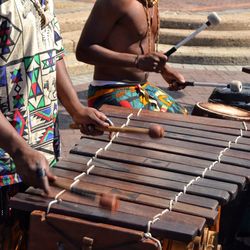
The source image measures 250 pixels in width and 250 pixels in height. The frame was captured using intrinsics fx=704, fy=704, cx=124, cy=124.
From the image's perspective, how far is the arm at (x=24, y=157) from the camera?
93.8 inches

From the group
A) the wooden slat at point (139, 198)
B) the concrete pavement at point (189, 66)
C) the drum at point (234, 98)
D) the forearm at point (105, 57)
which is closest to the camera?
the wooden slat at point (139, 198)

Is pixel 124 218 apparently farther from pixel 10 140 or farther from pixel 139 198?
pixel 10 140

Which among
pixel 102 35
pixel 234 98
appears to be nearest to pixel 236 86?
pixel 234 98

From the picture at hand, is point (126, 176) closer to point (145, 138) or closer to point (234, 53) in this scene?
point (145, 138)

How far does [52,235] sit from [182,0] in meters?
10.00

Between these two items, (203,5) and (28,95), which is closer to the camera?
(28,95)

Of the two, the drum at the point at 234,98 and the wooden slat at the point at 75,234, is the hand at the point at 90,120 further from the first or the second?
the drum at the point at 234,98

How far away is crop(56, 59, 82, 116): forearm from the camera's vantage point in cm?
306

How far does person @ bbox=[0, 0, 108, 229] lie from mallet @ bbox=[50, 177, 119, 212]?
64 millimetres

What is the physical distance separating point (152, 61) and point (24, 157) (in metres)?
1.61

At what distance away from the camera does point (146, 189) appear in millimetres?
2676

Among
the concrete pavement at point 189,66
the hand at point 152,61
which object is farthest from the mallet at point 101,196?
the concrete pavement at point 189,66

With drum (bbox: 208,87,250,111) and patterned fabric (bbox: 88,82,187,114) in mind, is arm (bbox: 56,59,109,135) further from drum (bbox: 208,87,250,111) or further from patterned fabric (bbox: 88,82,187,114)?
drum (bbox: 208,87,250,111)

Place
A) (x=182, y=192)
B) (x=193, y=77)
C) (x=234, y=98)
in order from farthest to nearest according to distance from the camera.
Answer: (x=193, y=77), (x=234, y=98), (x=182, y=192)
